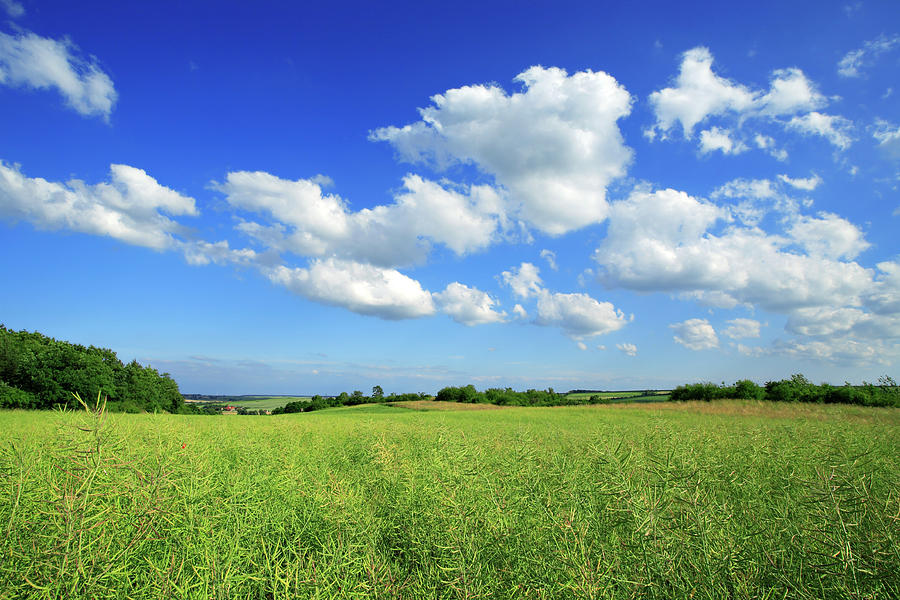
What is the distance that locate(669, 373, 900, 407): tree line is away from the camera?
4000 centimetres

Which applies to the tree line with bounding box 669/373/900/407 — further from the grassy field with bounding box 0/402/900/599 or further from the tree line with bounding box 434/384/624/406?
the grassy field with bounding box 0/402/900/599

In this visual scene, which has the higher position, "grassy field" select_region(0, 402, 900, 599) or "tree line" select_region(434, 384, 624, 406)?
"grassy field" select_region(0, 402, 900, 599)

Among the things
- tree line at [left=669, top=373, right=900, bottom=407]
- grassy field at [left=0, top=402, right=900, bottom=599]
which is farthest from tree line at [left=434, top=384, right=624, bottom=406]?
grassy field at [left=0, top=402, right=900, bottom=599]

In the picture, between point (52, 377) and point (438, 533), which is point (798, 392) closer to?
point (438, 533)

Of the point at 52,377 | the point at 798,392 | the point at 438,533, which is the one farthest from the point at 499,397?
the point at 438,533

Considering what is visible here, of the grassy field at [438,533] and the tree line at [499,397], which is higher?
the grassy field at [438,533]

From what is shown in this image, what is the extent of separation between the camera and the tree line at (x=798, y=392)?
4000 centimetres

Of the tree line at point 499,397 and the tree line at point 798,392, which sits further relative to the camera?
the tree line at point 499,397

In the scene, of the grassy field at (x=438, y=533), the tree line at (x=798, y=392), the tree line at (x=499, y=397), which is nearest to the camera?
the grassy field at (x=438, y=533)

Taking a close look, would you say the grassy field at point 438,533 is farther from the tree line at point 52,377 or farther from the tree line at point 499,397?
the tree line at point 499,397

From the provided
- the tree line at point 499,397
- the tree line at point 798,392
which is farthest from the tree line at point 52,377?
the tree line at point 798,392

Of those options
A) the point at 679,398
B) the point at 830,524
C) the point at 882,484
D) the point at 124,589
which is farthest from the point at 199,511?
the point at 679,398

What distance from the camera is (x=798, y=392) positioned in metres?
45.9

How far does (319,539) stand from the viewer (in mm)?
3994
